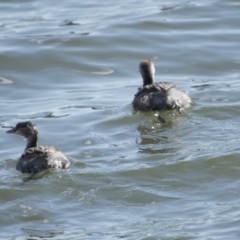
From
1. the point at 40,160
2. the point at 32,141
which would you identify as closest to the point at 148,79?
the point at 32,141

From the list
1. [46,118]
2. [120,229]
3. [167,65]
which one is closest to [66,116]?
[46,118]

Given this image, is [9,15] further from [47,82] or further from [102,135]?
[102,135]

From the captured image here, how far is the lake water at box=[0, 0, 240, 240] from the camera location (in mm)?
10711

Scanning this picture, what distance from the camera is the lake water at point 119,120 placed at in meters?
10.7

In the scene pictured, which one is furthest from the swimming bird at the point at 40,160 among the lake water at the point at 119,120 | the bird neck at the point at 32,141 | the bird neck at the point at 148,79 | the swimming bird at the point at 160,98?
the bird neck at the point at 148,79

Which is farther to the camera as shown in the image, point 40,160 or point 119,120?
point 119,120

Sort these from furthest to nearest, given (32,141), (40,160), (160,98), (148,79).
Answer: (148,79) < (160,98) < (32,141) < (40,160)

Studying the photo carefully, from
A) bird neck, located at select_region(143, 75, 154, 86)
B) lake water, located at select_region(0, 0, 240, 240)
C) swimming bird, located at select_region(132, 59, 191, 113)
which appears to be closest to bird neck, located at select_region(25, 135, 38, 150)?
lake water, located at select_region(0, 0, 240, 240)

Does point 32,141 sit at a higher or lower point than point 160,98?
lower

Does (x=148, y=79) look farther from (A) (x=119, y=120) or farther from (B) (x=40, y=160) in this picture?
(B) (x=40, y=160)

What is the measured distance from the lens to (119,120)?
15.0 meters

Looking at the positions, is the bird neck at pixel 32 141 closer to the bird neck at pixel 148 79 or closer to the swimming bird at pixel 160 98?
the swimming bird at pixel 160 98

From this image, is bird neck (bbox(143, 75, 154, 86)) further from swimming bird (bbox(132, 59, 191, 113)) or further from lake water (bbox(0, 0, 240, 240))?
swimming bird (bbox(132, 59, 191, 113))

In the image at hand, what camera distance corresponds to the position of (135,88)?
17594 millimetres
